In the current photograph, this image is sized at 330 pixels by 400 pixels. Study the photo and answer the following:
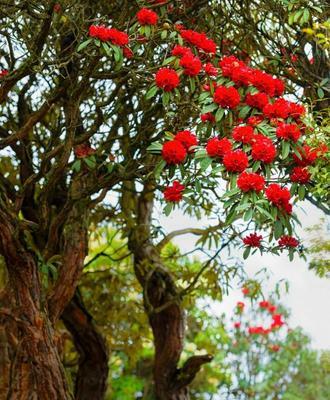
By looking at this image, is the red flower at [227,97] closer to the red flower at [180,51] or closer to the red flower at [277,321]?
the red flower at [180,51]

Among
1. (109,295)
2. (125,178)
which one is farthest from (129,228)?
(125,178)

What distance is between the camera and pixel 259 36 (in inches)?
290

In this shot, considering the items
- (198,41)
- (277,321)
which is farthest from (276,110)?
(277,321)

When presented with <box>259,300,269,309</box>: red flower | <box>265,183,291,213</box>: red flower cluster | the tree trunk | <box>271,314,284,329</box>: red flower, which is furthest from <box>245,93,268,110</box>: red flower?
<box>271,314,284,329</box>: red flower

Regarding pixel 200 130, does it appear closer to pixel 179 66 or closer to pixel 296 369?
pixel 179 66

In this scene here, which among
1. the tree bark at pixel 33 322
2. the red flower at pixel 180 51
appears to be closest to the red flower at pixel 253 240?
the red flower at pixel 180 51

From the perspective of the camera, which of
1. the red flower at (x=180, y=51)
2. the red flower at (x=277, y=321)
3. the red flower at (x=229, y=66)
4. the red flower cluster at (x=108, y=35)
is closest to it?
the red flower cluster at (x=108, y=35)

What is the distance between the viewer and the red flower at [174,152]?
5.16 metres

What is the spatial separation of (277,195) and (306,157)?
0.43 meters

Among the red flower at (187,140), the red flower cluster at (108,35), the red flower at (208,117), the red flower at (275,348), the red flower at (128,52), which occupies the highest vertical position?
the red flower at (275,348)

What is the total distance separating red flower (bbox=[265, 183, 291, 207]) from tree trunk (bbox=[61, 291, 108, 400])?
4231 millimetres

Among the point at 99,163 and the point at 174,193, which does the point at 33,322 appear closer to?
the point at 99,163

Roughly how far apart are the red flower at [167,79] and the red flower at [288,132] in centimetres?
79

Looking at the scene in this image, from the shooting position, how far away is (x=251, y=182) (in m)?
4.66
